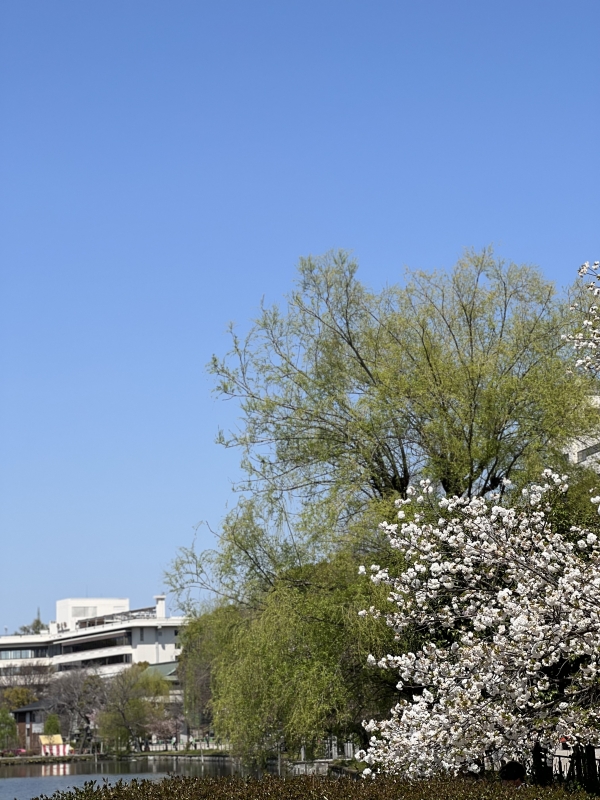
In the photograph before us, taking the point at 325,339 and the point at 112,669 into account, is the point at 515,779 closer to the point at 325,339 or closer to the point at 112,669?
the point at 325,339

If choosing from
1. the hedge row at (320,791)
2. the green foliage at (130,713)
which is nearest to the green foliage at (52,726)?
the green foliage at (130,713)

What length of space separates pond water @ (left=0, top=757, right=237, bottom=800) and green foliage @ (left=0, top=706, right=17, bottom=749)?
10.2 m

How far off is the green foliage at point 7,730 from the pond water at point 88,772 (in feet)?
33.5

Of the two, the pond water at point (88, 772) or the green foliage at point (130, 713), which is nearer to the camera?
the pond water at point (88, 772)

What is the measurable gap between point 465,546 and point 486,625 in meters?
0.96

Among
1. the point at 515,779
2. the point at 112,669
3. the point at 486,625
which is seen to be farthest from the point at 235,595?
the point at 112,669

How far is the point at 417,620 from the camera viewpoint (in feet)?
46.7

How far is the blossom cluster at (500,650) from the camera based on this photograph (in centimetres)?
1134

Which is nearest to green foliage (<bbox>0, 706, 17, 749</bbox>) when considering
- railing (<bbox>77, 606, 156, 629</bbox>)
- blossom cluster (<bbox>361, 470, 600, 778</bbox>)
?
railing (<bbox>77, 606, 156, 629</bbox>)

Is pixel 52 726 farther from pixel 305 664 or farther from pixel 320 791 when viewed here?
pixel 320 791

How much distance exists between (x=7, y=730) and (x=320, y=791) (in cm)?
7797

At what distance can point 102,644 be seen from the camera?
4296 inches

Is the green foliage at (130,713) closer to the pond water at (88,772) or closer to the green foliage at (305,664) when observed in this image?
the pond water at (88,772)

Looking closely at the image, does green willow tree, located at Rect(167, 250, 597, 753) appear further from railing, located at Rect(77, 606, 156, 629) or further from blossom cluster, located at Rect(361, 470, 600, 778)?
railing, located at Rect(77, 606, 156, 629)
